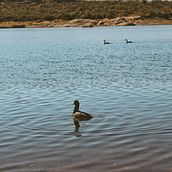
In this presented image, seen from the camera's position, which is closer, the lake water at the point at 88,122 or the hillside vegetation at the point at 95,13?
the lake water at the point at 88,122

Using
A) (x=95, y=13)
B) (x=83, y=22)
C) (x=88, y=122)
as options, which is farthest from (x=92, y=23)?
(x=88, y=122)

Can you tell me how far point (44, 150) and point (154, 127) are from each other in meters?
4.24

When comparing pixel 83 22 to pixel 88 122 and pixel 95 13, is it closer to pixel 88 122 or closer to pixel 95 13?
pixel 95 13

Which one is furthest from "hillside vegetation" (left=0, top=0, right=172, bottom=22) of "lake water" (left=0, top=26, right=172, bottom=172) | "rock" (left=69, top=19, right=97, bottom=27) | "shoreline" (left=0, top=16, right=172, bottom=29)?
"lake water" (left=0, top=26, right=172, bottom=172)

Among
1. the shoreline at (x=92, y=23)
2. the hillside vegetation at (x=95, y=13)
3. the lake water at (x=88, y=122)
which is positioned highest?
the hillside vegetation at (x=95, y=13)

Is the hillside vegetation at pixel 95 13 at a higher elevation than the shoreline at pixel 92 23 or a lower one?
higher

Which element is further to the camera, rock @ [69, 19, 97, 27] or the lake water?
rock @ [69, 19, 97, 27]

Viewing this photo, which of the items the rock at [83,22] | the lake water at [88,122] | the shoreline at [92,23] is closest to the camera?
the lake water at [88,122]

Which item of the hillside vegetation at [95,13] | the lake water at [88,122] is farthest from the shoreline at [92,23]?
the lake water at [88,122]

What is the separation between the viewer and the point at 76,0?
197 m

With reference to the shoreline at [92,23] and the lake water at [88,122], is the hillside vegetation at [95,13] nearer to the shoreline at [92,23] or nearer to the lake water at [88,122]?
the shoreline at [92,23]

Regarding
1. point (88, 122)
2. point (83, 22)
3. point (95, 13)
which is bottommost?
point (83, 22)

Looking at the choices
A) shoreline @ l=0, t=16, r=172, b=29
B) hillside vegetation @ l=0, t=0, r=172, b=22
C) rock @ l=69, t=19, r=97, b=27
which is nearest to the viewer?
shoreline @ l=0, t=16, r=172, b=29

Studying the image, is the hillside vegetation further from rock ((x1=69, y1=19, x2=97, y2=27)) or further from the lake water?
the lake water
